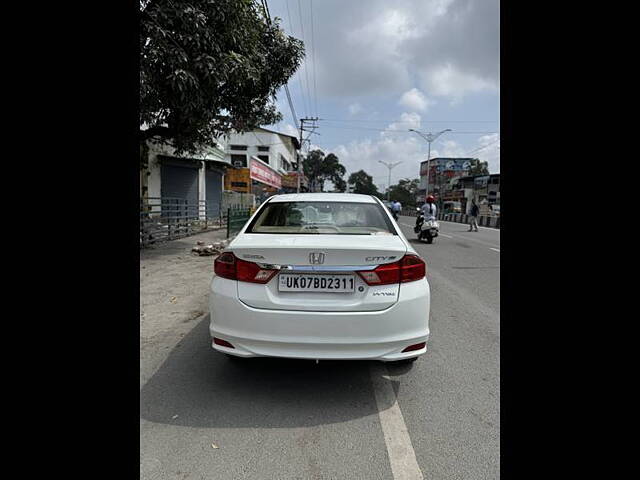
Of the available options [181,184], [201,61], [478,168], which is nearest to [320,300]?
[201,61]

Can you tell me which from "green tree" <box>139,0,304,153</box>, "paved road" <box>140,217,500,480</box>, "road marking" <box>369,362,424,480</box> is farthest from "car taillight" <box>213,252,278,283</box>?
"green tree" <box>139,0,304,153</box>

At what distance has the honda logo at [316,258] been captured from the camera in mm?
2750

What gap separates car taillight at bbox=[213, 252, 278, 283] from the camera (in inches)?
110

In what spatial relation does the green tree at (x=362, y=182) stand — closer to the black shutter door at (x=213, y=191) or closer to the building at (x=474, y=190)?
the building at (x=474, y=190)

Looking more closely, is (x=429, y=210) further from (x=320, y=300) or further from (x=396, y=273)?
(x=320, y=300)

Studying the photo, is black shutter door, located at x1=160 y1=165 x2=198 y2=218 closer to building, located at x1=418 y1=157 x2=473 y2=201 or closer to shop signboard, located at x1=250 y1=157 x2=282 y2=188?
shop signboard, located at x1=250 y1=157 x2=282 y2=188

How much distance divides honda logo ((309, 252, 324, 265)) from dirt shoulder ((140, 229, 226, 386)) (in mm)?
1755

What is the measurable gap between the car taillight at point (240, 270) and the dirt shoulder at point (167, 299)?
120cm

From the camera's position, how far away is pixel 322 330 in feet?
8.80

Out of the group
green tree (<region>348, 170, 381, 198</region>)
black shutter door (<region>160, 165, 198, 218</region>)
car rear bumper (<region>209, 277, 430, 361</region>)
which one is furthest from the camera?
green tree (<region>348, 170, 381, 198</region>)

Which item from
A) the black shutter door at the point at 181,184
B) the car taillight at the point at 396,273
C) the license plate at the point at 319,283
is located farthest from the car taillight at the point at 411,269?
the black shutter door at the point at 181,184
